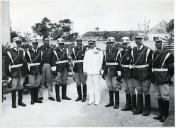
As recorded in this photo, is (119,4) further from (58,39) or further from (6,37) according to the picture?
(6,37)

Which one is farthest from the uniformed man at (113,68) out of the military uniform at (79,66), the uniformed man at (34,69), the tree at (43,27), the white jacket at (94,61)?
the uniformed man at (34,69)

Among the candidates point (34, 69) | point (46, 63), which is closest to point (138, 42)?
point (46, 63)

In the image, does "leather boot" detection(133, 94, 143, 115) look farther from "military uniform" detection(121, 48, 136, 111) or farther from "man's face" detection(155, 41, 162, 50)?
"man's face" detection(155, 41, 162, 50)

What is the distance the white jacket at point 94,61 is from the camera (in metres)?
4.92

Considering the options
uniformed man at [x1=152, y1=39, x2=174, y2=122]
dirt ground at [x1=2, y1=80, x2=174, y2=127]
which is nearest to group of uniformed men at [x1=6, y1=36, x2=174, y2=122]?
uniformed man at [x1=152, y1=39, x2=174, y2=122]

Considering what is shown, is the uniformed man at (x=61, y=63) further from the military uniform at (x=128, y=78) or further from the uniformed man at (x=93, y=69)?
the military uniform at (x=128, y=78)

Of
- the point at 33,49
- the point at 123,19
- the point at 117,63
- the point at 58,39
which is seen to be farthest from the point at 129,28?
the point at 33,49

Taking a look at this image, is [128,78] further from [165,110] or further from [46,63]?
[46,63]

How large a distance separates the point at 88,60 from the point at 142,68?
90cm

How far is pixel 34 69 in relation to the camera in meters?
5.03

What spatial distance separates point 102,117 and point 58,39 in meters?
1.36

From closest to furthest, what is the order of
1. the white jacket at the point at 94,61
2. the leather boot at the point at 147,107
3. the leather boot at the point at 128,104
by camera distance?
the leather boot at the point at 147,107
the leather boot at the point at 128,104
the white jacket at the point at 94,61

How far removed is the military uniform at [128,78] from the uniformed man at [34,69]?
1.28 metres

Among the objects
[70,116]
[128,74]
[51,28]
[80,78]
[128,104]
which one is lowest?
[70,116]
